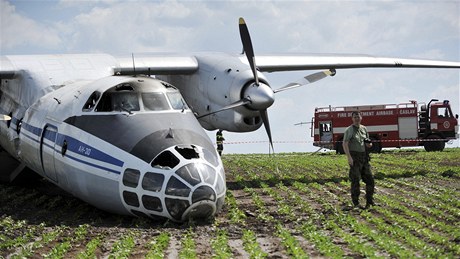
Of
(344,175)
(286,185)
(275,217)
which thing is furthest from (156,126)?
(344,175)

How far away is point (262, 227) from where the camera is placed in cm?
1099

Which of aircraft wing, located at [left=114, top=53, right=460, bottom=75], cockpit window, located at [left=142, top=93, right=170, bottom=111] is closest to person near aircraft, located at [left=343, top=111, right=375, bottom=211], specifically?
cockpit window, located at [left=142, top=93, right=170, bottom=111]

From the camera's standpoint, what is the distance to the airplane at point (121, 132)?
35.1 ft

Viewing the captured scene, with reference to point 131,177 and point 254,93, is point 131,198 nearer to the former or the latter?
point 131,177

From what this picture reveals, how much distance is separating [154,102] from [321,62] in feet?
41.0

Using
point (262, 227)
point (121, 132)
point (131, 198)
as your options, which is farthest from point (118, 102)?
point (262, 227)

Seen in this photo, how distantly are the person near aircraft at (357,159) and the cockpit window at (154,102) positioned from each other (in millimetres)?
4136

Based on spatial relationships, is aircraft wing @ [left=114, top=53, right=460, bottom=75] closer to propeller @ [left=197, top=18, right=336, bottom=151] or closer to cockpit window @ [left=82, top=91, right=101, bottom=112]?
propeller @ [left=197, top=18, right=336, bottom=151]

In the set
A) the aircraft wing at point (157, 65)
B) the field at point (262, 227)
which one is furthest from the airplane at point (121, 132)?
the aircraft wing at point (157, 65)

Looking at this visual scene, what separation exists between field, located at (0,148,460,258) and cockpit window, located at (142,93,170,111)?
7.49 ft

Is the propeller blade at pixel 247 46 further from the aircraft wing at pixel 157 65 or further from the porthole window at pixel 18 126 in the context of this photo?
the porthole window at pixel 18 126

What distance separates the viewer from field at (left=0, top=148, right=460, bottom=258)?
8977 mm

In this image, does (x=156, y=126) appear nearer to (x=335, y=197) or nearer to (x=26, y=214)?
(x=26, y=214)

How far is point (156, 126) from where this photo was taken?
37.7 ft
